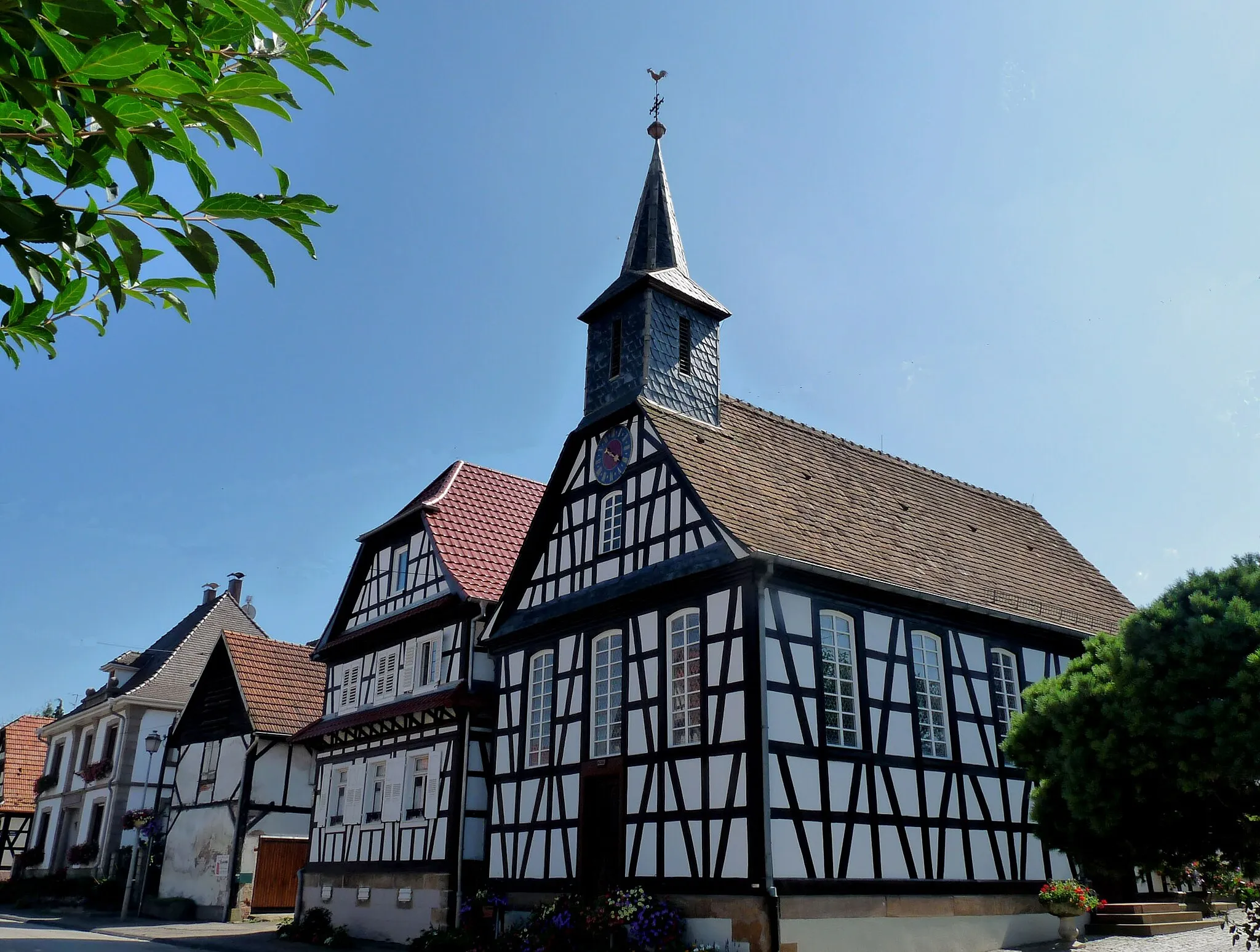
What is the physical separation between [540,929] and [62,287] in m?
13.9

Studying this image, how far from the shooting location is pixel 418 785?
21141 mm

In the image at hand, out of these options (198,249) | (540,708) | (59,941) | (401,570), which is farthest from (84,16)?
(401,570)

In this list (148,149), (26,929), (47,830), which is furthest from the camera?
(47,830)

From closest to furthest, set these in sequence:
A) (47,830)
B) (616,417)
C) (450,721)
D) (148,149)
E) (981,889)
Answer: (148,149) < (981,889) < (616,417) < (450,721) < (47,830)

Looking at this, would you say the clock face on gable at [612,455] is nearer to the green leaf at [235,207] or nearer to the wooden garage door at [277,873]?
the wooden garage door at [277,873]

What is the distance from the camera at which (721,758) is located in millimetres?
14594

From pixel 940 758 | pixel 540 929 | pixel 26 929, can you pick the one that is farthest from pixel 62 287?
pixel 26 929

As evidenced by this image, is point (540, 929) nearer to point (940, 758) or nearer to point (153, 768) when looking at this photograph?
point (940, 758)

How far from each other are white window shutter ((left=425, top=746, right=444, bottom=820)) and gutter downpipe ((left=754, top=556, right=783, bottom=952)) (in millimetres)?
8360

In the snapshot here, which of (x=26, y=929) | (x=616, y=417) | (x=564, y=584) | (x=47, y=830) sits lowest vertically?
(x=26, y=929)

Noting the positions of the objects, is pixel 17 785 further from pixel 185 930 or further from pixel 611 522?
pixel 611 522

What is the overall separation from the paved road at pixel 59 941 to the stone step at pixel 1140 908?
16591 millimetres

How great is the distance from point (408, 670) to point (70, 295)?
19.9m

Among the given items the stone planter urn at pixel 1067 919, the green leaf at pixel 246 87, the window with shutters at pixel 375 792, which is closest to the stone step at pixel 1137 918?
the stone planter urn at pixel 1067 919
